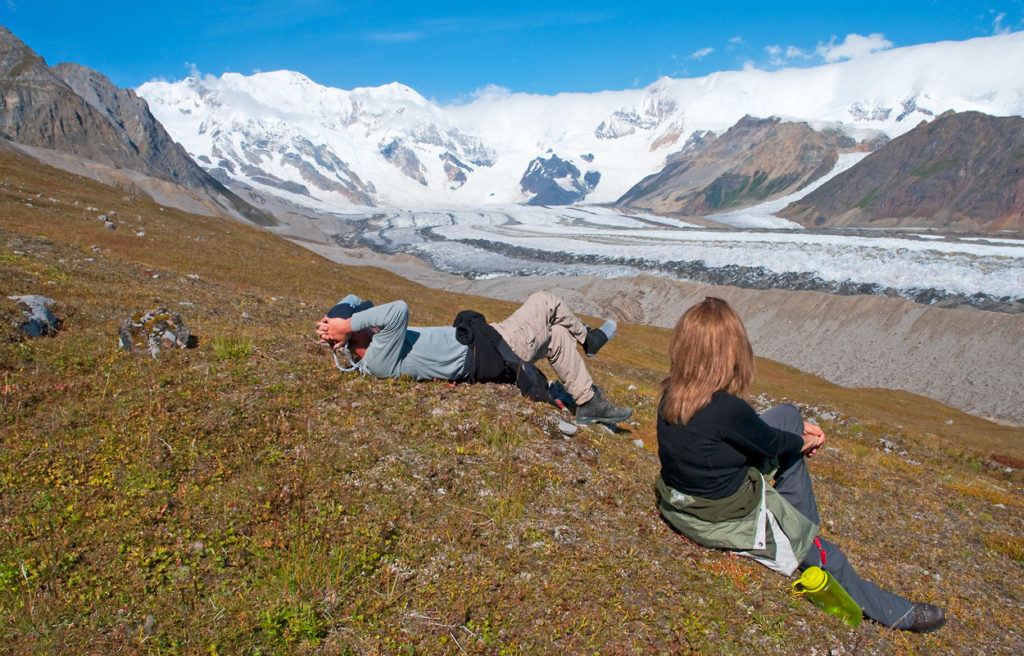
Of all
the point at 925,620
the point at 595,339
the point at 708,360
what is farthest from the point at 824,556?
the point at 595,339

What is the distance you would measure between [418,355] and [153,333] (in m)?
4.79

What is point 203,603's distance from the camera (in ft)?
16.1

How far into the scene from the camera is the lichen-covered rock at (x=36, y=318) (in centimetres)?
1008

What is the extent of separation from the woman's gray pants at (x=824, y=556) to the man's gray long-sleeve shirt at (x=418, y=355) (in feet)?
16.3

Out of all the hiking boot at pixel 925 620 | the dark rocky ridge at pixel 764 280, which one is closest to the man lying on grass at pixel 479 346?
the hiking boot at pixel 925 620

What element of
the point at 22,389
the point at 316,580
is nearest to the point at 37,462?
the point at 22,389

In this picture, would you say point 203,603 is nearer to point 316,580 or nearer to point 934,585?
point 316,580

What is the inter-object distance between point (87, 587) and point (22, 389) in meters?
4.32

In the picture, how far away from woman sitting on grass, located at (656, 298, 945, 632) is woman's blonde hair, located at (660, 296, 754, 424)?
0.03 ft

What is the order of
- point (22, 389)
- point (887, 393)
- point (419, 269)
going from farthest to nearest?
point (419, 269) < point (887, 393) < point (22, 389)

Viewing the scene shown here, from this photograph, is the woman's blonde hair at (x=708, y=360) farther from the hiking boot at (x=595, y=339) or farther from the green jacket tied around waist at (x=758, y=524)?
the hiking boot at (x=595, y=339)

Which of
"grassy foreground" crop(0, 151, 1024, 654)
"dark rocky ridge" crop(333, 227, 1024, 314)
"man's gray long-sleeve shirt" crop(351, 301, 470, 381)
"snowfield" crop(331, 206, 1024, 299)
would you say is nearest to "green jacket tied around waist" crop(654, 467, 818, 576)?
"grassy foreground" crop(0, 151, 1024, 654)

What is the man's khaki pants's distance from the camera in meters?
9.67

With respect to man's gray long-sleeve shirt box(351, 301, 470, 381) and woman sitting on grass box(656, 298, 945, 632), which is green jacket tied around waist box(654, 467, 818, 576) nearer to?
woman sitting on grass box(656, 298, 945, 632)
